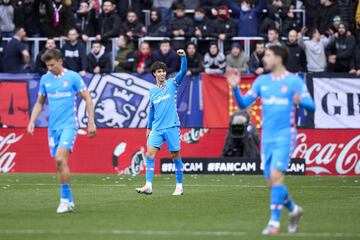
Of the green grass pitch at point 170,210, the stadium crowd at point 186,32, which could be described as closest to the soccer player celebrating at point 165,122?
the green grass pitch at point 170,210

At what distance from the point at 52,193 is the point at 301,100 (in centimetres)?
835

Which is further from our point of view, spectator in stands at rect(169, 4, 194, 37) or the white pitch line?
spectator in stands at rect(169, 4, 194, 37)

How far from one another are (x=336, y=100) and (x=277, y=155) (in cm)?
1566

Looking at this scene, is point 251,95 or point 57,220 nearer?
point 251,95

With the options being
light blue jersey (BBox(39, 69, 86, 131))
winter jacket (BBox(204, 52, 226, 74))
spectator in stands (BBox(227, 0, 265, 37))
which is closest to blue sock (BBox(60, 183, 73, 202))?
light blue jersey (BBox(39, 69, 86, 131))

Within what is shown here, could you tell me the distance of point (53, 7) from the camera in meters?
31.3

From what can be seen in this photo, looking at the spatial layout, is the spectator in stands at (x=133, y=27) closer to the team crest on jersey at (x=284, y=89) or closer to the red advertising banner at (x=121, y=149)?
the red advertising banner at (x=121, y=149)

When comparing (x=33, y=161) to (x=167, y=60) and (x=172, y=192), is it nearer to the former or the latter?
(x=167, y=60)

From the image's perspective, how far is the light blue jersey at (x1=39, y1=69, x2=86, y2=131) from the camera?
1631 cm

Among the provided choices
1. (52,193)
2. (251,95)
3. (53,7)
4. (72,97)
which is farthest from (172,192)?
(53,7)

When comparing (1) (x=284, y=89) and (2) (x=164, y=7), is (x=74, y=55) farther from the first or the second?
(1) (x=284, y=89)

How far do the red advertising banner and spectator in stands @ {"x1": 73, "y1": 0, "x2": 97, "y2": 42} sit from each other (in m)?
4.22

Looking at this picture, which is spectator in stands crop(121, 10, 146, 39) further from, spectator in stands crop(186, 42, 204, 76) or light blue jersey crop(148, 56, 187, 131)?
light blue jersey crop(148, 56, 187, 131)

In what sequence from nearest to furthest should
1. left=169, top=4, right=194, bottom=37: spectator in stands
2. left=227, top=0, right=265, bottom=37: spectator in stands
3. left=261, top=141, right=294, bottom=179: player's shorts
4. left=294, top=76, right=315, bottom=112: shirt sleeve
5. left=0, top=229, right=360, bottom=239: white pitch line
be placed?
left=0, top=229, right=360, bottom=239: white pitch line
left=261, top=141, right=294, bottom=179: player's shorts
left=294, top=76, right=315, bottom=112: shirt sleeve
left=169, top=4, right=194, bottom=37: spectator in stands
left=227, top=0, right=265, bottom=37: spectator in stands
